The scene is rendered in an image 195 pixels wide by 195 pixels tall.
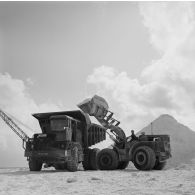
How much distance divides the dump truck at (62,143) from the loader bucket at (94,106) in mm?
1102

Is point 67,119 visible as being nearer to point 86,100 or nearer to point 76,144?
point 76,144

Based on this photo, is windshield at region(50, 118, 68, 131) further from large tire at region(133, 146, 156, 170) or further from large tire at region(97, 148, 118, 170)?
large tire at region(133, 146, 156, 170)

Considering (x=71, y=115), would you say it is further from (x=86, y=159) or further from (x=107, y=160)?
(x=107, y=160)

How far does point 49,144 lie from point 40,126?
2.42 meters

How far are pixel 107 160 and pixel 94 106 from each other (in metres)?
3.28

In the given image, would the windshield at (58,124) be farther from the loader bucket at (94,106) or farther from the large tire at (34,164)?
the loader bucket at (94,106)

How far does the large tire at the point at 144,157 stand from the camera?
1846cm

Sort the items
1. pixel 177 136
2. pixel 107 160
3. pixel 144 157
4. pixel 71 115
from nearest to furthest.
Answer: pixel 71 115 → pixel 144 157 → pixel 107 160 → pixel 177 136

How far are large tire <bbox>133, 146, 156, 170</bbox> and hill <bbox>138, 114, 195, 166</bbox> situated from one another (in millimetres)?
63635

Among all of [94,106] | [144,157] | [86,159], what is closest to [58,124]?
[86,159]

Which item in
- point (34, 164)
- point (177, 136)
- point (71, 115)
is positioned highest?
point (177, 136)

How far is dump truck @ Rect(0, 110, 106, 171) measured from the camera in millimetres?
16188

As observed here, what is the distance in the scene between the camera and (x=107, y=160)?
20.0 m

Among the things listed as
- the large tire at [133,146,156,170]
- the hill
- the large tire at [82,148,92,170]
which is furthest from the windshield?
the hill
